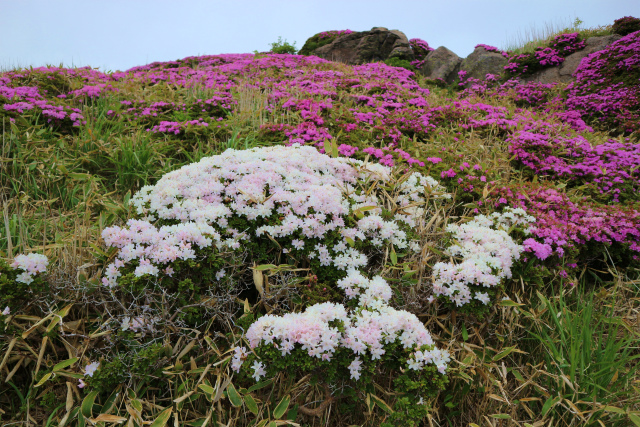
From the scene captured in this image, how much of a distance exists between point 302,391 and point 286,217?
1247 millimetres

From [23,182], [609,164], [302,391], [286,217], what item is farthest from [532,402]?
[23,182]

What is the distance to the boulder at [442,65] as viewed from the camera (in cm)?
1377

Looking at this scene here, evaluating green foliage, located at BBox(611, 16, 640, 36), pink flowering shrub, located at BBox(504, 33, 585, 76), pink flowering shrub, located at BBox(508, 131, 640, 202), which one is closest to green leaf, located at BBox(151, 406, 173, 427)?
pink flowering shrub, located at BBox(508, 131, 640, 202)

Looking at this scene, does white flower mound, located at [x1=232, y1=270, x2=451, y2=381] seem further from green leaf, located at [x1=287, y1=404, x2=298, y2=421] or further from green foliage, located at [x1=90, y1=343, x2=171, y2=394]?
green foliage, located at [x1=90, y1=343, x2=171, y2=394]

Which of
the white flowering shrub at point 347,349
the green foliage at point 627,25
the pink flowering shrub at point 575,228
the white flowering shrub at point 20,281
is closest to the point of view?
the white flowering shrub at point 347,349

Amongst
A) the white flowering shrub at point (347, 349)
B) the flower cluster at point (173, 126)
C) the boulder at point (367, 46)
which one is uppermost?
the boulder at point (367, 46)

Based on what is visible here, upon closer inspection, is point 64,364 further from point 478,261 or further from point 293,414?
point 478,261

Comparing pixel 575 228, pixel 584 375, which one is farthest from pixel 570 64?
pixel 584 375

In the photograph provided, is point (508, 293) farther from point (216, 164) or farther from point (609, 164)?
point (609, 164)

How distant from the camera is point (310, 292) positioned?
2.68 m

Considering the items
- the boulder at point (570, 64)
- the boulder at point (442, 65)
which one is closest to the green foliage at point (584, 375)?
the boulder at point (570, 64)

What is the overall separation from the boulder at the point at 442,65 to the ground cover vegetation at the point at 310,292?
32.6 ft

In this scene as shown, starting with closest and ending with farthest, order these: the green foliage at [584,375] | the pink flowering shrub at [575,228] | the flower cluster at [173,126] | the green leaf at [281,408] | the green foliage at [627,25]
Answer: the green leaf at [281,408]
the green foliage at [584,375]
the pink flowering shrub at [575,228]
the flower cluster at [173,126]
the green foliage at [627,25]

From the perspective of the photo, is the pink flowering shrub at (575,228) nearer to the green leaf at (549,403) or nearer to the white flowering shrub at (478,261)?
the white flowering shrub at (478,261)
